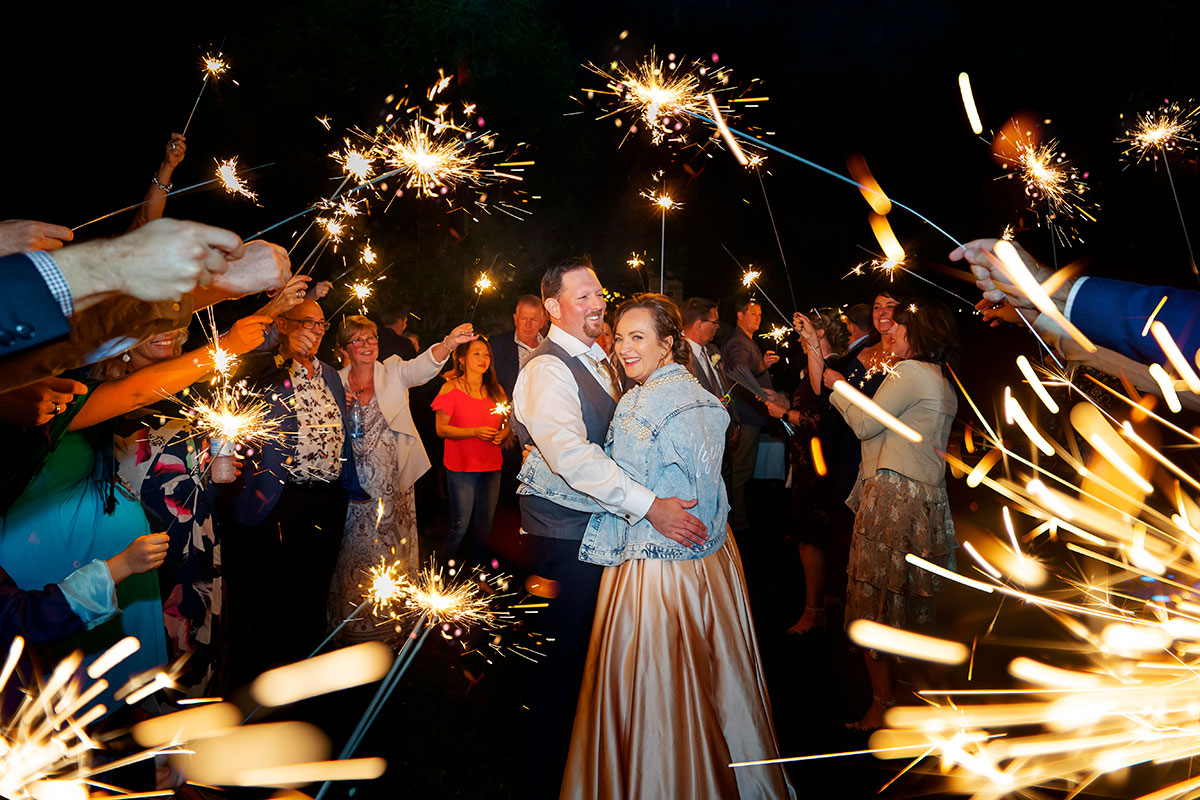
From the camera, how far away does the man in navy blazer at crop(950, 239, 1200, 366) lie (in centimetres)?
179

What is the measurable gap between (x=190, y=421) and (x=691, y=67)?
39.0 ft

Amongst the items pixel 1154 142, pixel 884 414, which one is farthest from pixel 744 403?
pixel 1154 142

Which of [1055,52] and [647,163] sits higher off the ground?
[647,163]

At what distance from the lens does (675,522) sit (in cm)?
271

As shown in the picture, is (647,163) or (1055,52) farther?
(647,163)

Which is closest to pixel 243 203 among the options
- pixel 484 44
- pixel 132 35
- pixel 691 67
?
pixel 132 35

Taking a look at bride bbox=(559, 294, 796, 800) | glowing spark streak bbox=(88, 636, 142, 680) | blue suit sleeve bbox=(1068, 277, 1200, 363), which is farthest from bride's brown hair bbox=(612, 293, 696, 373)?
glowing spark streak bbox=(88, 636, 142, 680)

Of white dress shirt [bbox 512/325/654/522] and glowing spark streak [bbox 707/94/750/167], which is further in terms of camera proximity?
white dress shirt [bbox 512/325/654/522]

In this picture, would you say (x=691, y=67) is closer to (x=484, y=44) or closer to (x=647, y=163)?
(x=647, y=163)

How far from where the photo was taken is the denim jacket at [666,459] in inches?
109

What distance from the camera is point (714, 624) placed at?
2.72 meters

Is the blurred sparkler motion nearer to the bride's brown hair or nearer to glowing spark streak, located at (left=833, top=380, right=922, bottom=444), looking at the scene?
glowing spark streak, located at (left=833, top=380, right=922, bottom=444)

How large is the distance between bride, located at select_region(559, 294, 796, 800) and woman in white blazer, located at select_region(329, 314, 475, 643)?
1.80 meters

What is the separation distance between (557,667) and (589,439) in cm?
94
